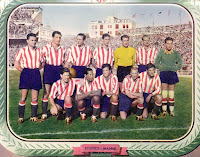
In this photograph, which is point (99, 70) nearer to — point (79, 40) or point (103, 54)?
point (103, 54)

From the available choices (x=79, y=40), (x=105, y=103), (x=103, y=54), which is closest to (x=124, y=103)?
(x=105, y=103)

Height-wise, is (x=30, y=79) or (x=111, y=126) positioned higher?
(x=30, y=79)

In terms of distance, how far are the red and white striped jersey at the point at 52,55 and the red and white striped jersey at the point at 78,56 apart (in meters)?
0.09

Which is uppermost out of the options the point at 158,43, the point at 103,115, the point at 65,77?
the point at 158,43

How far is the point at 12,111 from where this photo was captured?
3633 mm

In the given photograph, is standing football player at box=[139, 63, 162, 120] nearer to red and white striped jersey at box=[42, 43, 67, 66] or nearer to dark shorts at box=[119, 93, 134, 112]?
dark shorts at box=[119, 93, 134, 112]

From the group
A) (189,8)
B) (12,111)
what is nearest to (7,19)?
(12,111)

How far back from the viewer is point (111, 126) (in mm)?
3576

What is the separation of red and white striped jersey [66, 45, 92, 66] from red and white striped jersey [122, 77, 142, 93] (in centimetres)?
56

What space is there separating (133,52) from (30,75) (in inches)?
54.6

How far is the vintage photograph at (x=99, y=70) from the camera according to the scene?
3590mm

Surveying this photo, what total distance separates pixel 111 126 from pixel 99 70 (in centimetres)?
75

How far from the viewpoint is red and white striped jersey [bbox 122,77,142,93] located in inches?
143

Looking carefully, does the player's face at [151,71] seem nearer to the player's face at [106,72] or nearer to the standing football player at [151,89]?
the standing football player at [151,89]
